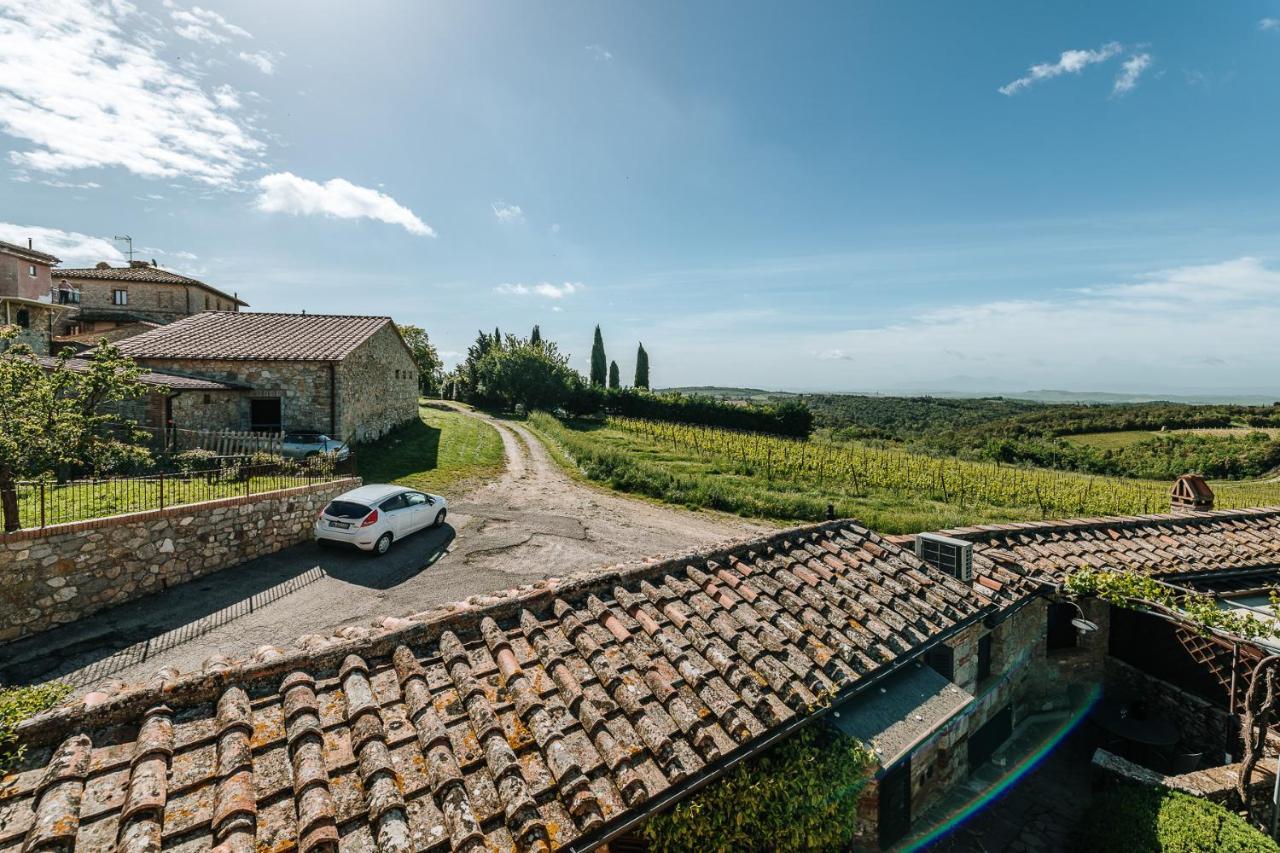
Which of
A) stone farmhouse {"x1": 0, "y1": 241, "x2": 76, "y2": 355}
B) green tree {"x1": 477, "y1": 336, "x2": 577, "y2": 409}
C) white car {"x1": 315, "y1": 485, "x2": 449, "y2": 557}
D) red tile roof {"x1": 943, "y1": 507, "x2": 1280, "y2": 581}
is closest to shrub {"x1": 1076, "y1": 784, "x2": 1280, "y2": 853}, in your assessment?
red tile roof {"x1": 943, "y1": 507, "x2": 1280, "y2": 581}

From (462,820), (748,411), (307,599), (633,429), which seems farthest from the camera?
(748,411)

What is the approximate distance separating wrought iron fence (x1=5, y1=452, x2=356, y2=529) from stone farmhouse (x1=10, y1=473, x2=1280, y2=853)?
393 inches

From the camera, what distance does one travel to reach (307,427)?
22172mm

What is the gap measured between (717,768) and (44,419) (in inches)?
529

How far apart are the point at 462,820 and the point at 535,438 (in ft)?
112

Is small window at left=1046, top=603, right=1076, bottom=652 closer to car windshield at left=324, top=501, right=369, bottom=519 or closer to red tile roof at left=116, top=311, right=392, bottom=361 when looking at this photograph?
car windshield at left=324, top=501, right=369, bottom=519

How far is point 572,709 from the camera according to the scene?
4.12 metres

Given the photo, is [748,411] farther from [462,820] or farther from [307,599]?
[462,820]

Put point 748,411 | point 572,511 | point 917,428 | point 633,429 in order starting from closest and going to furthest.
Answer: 1. point 572,511
2. point 633,429
3. point 748,411
4. point 917,428

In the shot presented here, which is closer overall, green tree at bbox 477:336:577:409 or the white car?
the white car

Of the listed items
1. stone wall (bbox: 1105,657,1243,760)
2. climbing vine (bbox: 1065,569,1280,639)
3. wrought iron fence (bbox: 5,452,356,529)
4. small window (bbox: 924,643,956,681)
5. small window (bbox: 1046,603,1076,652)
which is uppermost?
wrought iron fence (bbox: 5,452,356,529)

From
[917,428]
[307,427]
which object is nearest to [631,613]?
[307,427]

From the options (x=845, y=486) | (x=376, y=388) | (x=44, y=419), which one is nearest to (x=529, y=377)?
(x=376, y=388)

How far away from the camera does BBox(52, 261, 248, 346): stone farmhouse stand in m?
42.0
